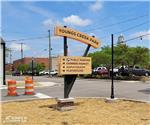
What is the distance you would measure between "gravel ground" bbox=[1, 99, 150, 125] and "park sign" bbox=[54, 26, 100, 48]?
2.50 m

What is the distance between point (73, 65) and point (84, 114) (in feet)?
8.34

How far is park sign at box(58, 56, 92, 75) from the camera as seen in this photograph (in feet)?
43.5

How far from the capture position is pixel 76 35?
13.7m

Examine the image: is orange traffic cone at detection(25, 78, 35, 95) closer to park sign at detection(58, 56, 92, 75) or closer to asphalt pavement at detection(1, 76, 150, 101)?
asphalt pavement at detection(1, 76, 150, 101)

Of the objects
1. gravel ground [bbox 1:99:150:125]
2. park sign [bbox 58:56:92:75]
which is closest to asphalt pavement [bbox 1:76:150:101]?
gravel ground [bbox 1:99:150:125]

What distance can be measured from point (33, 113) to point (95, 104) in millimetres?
3158

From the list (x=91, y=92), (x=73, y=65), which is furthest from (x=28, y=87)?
(x=73, y=65)

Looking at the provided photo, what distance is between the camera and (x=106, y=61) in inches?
2117

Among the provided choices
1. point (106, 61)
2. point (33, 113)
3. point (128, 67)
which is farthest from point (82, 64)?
point (106, 61)

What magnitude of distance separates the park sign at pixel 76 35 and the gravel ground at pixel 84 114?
250cm

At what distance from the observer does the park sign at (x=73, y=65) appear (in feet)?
43.5

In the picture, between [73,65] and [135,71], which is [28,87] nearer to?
[73,65]

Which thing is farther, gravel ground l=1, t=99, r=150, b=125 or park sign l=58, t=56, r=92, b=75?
park sign l=58, t=56, r=92, b=75

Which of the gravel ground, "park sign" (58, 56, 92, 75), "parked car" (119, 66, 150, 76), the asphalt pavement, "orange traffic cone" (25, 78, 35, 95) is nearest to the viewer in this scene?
the gravel ground
